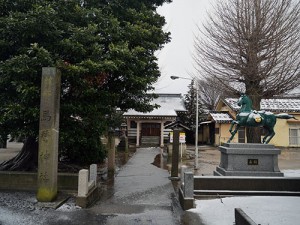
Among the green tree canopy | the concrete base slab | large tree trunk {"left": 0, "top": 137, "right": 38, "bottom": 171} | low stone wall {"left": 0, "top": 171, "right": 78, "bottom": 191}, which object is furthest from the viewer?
large tree trunk {"left": 0, "top": 137, "right": 38, "bottom": 171}

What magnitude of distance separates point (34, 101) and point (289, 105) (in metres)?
30.4

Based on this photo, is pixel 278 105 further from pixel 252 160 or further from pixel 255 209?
pixel 255 209

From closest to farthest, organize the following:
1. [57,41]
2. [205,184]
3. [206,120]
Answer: [205,184] < [57,41] < [206,120]

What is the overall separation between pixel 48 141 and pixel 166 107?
29.4 m

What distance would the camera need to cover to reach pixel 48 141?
8.61 m

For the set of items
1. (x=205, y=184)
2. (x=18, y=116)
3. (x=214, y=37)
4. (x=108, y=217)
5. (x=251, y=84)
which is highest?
(x=214, y=37)

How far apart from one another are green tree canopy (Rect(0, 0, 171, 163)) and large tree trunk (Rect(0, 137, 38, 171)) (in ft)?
7.14

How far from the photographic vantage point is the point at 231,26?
16.2 metres

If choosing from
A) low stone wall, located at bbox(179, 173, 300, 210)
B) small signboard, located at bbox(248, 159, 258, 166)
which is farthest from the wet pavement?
small signboard, located at bbox(248, 159, 258, 166)

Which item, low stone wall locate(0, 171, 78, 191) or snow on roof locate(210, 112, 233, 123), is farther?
snow on roof locate(210, 112, 233, 123)

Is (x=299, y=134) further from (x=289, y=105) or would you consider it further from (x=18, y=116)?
(x=18, y=116)

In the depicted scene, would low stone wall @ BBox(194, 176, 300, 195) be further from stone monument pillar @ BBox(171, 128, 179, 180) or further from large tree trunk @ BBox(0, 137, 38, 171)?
large tree trunk @ BBox(0, 137, 38, 171)

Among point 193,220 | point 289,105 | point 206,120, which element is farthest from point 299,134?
point 193,220

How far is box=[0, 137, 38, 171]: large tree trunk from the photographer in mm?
11984
